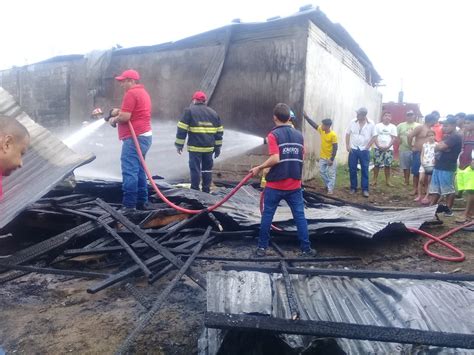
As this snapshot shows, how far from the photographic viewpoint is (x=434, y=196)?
6.69 meters

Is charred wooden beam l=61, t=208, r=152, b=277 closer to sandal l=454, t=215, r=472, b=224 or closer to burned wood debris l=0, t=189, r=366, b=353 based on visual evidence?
burned wood debris l=0, t=189, r=366, b=353

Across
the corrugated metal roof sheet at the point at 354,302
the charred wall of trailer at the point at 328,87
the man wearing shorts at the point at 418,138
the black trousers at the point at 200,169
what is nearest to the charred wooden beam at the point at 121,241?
the corrugated metal roof sheet at the point at 354,302

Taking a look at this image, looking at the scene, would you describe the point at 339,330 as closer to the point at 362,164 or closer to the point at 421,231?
the point at 421,231

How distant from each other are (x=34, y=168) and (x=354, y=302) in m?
3.60

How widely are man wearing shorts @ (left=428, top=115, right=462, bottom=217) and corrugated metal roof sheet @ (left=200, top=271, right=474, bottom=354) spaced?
162 inches

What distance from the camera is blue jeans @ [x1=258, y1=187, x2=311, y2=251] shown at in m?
4.34

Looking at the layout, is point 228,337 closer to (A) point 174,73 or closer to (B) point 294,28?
(B) point 294,28

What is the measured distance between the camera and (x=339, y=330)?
6.05 feet

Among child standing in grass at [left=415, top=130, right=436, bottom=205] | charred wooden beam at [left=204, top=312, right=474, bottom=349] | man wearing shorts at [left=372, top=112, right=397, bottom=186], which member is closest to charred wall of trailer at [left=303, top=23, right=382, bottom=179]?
man wearing shorts at [left=372, top=112, right=397, bottom=186]

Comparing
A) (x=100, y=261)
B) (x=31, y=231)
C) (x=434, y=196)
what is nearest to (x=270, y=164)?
(x=100, y=261)

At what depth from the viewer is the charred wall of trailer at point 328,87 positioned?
8688 mm

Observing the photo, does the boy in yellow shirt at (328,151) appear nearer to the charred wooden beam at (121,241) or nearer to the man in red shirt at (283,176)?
the man in red shirt at (283,176)

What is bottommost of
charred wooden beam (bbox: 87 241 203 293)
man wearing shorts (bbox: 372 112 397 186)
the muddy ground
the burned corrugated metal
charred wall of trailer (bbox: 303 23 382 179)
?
the muddy ground

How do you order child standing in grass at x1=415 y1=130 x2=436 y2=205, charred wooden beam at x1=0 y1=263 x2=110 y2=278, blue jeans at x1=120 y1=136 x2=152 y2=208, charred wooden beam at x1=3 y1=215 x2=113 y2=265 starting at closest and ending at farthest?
charred wooden beam at x1=0 y1=263 x2=110 y2=278, charred wooden beam at x1=3 y1=215 x2=113 y2=265, blue jeans at x1=120 y1=136 x2=152 y2=208, child standing in grass at x1=415 y1=130 x2=436 y2=205
